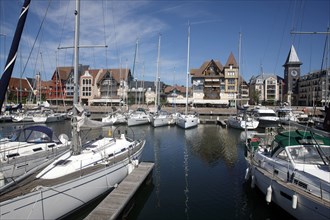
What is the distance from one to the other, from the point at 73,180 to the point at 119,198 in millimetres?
2342

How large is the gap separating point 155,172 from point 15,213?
11315 millimetres

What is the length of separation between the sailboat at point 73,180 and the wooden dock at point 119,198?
673 mm

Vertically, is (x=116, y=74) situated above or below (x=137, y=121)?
above

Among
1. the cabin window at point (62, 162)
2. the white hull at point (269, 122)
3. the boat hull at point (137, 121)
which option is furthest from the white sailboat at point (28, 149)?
the white hull at point (269, 122)

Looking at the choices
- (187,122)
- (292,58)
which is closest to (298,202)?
(187,122)

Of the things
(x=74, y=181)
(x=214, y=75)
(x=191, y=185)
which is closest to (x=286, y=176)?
(x=191, y=185)

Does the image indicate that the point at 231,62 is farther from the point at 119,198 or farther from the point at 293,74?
the point at 119,198

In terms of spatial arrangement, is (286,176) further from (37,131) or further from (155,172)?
(37,131)

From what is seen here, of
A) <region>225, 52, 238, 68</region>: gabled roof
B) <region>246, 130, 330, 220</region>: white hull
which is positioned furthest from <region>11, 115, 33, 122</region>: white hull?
<region>225, 52, 238, 68</region>: gabled roof

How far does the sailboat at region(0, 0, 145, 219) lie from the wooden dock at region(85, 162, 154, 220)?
2.21 ft

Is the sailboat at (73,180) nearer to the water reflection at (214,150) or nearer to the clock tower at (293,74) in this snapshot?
the water reflection at (214,150)

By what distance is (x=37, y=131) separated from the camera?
56.5 ft

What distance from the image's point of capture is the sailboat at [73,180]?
8438 mm

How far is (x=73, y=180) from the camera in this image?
10.3 meters
